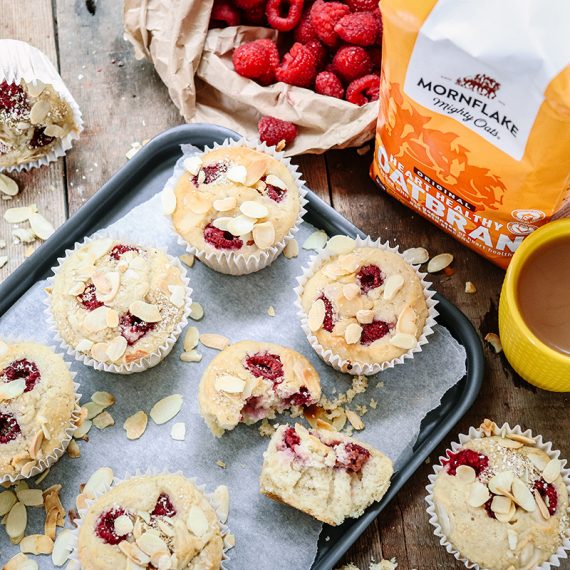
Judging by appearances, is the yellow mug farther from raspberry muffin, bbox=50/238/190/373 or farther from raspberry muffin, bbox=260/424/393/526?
raspberry muffin, bbox=50/238/190/373

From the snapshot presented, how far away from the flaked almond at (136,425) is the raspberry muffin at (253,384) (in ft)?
0.63

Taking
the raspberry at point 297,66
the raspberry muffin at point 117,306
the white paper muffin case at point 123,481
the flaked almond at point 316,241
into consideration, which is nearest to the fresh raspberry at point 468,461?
the white paper muffin case at point 123,481

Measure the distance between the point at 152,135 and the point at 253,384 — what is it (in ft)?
3.18

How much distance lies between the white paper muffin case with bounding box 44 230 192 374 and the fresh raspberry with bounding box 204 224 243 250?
130mm

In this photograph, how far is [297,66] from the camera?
2469mm

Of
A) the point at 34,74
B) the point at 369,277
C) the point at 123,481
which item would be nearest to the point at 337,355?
the point at 369,277

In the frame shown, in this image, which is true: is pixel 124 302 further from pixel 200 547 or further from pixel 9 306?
pixel 200 547

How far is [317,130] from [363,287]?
567 millimetres

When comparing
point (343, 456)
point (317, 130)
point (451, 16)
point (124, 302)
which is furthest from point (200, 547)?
point (451, 16)

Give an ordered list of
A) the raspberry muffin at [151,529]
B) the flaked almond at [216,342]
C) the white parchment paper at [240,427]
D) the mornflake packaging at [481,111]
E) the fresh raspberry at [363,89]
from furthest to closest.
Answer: the fresh raspberry at [363,89], the flaked almond at [216,342], the white parchment paper at [240,427], the raspberry muffin at [151,529], the mornflake packaging at [481,111]

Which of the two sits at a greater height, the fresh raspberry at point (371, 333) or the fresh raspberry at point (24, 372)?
the fresh raspberry at point (371, 333)

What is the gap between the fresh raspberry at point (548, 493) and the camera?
2076 mm

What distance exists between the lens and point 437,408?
7.60 feet

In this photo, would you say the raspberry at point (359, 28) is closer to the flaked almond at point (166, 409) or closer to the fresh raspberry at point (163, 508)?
the flaked almond at point (166, 409)
